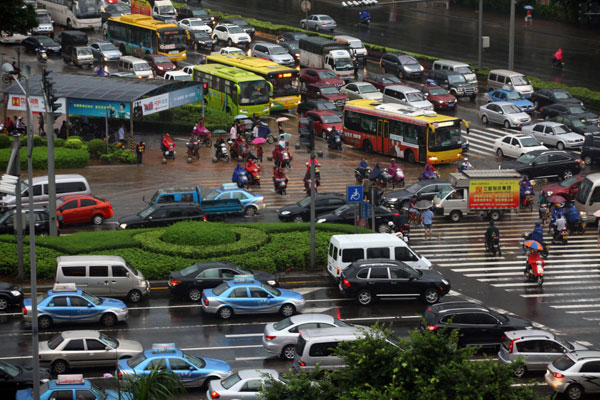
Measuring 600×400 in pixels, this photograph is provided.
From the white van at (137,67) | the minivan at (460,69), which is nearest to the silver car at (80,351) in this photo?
the white van at (137,67)

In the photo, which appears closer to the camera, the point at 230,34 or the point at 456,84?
the point at 456,84

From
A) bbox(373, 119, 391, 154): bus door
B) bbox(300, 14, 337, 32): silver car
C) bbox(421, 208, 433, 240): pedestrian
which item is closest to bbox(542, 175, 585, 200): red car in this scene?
bbox(421, 208, 433, 240): pedestrian

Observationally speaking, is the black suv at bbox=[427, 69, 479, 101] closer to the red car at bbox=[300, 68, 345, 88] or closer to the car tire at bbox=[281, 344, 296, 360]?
the red car at bbox=[300, 68, 345, 88]

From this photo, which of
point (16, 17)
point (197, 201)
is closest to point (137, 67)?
point (16, 17)

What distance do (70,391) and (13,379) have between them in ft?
9.38

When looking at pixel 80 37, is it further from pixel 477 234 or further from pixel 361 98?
pixel 477 234

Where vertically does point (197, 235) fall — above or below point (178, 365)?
below

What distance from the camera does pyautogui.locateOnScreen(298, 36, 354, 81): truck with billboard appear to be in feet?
235

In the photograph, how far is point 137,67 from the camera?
70688 mm

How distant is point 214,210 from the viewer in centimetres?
4419

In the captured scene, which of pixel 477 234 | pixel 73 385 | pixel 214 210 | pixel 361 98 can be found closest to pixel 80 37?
pixel 361 98

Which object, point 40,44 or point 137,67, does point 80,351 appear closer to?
point 137,67

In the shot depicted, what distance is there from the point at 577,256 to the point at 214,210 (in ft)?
51.4

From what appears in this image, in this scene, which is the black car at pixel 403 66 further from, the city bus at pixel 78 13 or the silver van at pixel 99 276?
the silver van at pixel 99 276
